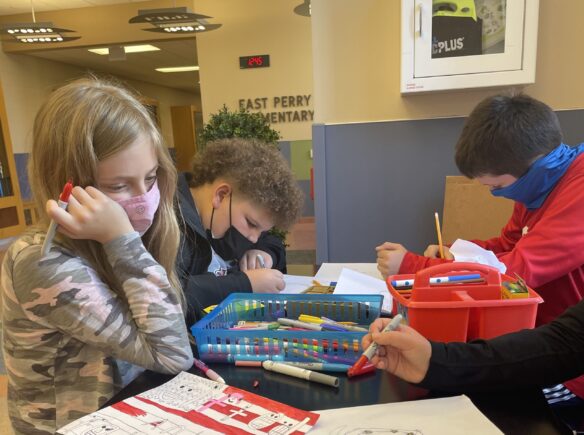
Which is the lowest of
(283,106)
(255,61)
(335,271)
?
(335,271)

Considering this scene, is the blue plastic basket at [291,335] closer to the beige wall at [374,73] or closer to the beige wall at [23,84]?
the beige wall at [374,73]

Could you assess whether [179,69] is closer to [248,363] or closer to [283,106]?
[283,106]

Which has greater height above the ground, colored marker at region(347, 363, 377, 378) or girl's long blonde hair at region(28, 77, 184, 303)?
girl's long blonde hair at region(28, 77, 184, 303)

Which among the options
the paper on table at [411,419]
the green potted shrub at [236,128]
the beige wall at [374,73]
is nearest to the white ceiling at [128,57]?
the green potted shrub at [236,128]

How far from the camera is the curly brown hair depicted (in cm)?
123

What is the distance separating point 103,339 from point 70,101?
40 centimetres

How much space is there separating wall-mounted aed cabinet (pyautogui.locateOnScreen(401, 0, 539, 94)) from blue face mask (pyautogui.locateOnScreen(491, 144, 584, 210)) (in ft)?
2.84

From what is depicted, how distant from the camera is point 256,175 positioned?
4.04 ft

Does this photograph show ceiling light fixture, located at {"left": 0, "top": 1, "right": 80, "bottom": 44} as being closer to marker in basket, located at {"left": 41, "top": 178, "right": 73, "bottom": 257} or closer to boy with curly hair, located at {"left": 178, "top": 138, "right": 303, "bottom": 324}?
boy with curly hair, located at {"left": 178, "top": 138, "right": 303, "bottom": 324}

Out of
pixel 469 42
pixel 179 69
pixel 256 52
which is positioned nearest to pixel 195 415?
pixel 469 42

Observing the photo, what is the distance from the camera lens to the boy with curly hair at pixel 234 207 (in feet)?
3.82

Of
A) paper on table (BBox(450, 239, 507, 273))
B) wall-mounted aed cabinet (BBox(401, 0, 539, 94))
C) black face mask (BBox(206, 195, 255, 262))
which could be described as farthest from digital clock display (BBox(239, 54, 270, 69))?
paper on table (BBox(450, 239, 507, 273))

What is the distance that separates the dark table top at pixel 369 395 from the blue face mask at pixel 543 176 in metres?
0.67

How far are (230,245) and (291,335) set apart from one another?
→ 2.23 feet
